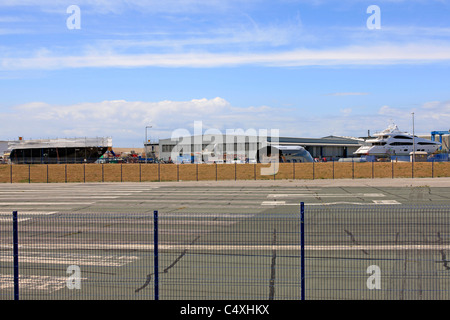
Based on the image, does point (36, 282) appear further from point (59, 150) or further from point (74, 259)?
point (59, 150)

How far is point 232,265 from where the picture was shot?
380 inches

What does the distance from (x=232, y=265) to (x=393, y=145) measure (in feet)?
332

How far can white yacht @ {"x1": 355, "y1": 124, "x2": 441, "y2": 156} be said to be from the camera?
101m

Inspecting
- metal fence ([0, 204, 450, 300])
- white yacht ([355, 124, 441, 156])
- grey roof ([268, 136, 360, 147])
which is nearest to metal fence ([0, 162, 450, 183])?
metal fence ([0, 204, 450, 300])

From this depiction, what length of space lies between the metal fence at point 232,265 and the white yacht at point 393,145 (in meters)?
91.4

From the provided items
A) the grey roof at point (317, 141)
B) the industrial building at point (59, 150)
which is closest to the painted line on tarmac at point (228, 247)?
the industrial building at point (59, 150)

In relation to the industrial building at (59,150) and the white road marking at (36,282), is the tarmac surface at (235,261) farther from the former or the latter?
the industrial building at (59,150)

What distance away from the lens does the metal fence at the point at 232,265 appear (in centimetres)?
811

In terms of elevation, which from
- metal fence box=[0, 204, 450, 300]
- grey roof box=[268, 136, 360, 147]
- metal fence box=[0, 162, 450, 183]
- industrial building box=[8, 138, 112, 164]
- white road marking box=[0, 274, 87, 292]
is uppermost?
grey roof box=[268, 136, 360, 147]

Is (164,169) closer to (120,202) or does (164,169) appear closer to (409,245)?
(120,202)

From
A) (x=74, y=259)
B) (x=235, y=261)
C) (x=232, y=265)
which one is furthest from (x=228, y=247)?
(x=74, y=259)

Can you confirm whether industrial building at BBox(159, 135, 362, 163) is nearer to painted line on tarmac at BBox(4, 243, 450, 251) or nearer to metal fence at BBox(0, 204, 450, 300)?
metal fence at BBox(0, 204, 450, 300)

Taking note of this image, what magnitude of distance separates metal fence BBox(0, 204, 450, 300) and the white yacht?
9138 cm

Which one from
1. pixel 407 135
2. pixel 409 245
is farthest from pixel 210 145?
pixel 409 245
